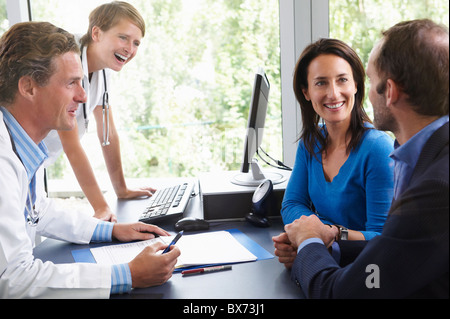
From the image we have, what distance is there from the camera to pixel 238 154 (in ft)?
8.23

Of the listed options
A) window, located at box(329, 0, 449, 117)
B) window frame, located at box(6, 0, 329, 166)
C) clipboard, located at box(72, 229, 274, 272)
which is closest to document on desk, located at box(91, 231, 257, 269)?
clipboard, located at box(72, 229, 274, 272)

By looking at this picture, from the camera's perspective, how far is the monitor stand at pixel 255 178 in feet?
5.10

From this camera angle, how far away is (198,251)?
3.76 ft

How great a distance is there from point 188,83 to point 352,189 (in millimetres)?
1418

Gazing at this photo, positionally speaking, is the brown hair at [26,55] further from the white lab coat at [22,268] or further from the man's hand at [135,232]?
the man's hand at [135,232]

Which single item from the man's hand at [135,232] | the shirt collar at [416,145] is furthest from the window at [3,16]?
the shirt collar at [416,145]

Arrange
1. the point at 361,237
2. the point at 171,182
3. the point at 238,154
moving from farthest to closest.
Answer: the point at 238,154 → the point at 171,182 → the point at 361,237

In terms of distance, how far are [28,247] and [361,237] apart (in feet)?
2.55

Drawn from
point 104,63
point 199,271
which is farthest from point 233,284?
point 104,63

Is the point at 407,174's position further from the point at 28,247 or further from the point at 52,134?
the point at 52,134

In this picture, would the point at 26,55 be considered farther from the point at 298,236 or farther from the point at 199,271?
the point at 298,236

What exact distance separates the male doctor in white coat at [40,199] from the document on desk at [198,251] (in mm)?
63
